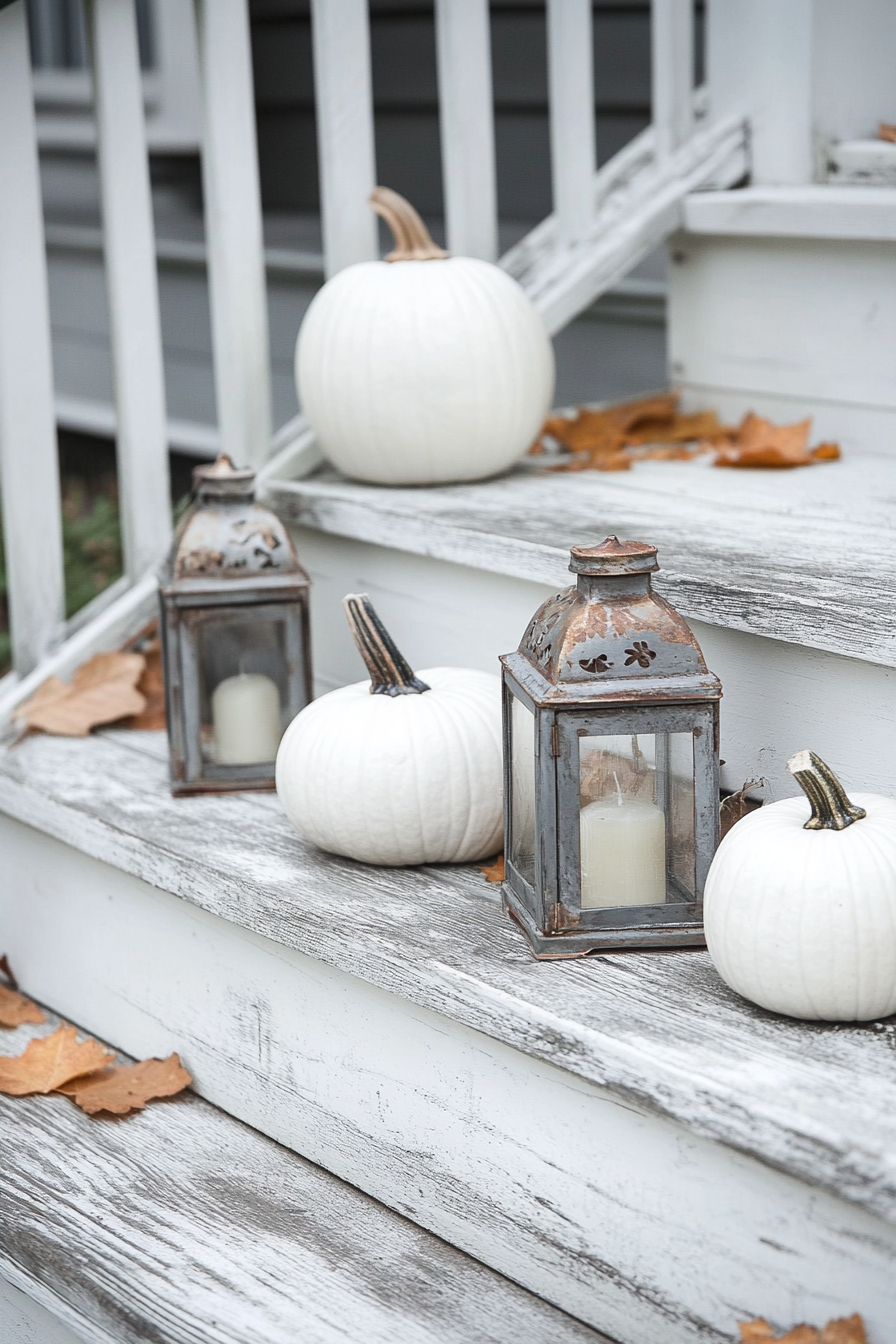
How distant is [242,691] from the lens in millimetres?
1510

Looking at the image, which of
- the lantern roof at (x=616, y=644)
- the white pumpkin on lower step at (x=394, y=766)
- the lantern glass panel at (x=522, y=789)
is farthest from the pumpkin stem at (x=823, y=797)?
the white pumpkin on lower step at (x=394, y=766)

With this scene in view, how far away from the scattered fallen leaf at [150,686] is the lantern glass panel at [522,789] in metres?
0.63

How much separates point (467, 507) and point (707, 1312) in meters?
0.88

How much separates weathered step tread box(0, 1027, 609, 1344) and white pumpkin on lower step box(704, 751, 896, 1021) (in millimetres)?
284

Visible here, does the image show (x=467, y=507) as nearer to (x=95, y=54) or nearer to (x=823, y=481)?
(x=823, y=481)

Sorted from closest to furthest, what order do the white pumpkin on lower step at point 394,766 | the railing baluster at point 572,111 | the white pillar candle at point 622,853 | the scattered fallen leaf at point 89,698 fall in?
the white pillar candle at point 622,853
the white pumpkin on lower step at point 394,766
the scattered fallen leaf at point 89,698
the railing baluster at point 572,111

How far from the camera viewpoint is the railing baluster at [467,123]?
1818 mm

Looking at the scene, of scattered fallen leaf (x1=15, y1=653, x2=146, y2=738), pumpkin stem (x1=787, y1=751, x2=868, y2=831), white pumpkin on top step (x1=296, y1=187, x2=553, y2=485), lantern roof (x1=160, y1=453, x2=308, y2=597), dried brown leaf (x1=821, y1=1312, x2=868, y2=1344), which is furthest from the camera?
scattered fallen leaf (x1=15, y1=653, x2=146, y2=738)

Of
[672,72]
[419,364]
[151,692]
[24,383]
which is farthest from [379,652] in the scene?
[672,72]

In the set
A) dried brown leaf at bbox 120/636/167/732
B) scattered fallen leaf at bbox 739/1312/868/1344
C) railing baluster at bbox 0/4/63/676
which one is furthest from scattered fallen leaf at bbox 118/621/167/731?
scattered fallen leaf at bbox 739/1312/868/1344

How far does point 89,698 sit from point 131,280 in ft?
1.63

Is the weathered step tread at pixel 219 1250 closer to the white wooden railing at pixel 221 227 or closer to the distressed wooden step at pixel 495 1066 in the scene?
the distressed wooden step at pixel 495 1066

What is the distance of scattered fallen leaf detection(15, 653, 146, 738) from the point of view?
5.68ft

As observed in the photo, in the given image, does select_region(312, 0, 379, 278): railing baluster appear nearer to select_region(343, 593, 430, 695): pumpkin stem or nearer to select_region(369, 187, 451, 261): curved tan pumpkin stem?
select_region(369, 187, 451, 261): curved tan pumpkin stem
